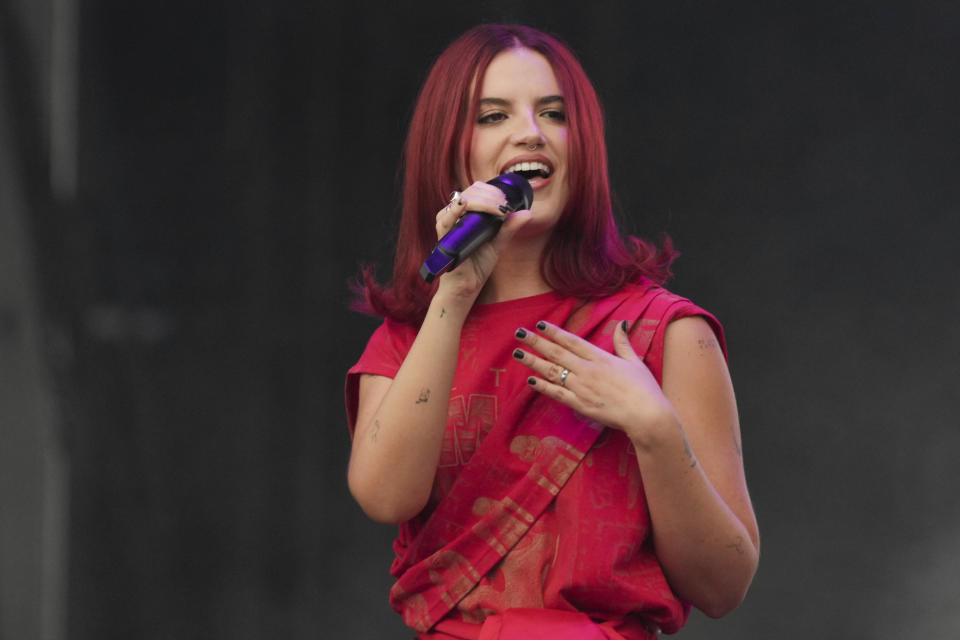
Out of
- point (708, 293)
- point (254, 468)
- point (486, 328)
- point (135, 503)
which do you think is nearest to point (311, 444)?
point (254, 468)

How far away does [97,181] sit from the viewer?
2260 millimetres

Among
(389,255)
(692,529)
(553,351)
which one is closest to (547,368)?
(553,351)

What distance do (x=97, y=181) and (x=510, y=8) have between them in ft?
3.27

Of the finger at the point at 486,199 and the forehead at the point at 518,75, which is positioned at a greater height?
the forehead at the point at 518,75

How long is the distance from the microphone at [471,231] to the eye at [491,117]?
5.4 inches

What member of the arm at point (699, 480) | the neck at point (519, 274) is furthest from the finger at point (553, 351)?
the neck at point (519, 274)

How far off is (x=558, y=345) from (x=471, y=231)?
0.50ft

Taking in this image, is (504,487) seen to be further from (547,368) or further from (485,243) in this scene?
(485,243)

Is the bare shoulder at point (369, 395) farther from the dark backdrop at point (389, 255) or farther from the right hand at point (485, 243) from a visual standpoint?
the dark backdrop at point (389, 255)

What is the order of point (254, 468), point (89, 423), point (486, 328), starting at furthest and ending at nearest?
point (254, 468) < point (89, 423) < point (486, 328)

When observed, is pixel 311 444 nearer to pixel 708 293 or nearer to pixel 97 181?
pixel 97 181

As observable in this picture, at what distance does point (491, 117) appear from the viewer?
1300 millimetres

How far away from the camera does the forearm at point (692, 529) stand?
109 cm

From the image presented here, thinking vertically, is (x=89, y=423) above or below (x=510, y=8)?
below
